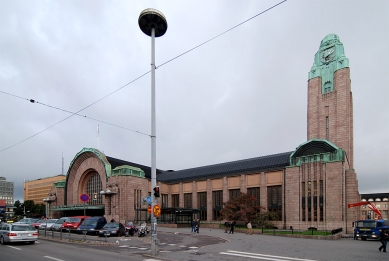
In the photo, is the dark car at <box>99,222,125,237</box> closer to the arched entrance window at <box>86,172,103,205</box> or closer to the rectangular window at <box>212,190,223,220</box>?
the rectangular window at <box>212,190,223,220</box>

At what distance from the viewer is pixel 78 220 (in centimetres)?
3272

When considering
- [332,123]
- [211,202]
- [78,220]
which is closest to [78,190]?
[211,202]

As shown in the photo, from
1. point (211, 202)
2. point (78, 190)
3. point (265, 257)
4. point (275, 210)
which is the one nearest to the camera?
point (265, 257)

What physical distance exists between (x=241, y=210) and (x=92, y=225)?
21504mm

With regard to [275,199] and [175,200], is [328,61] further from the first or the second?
[175,200]

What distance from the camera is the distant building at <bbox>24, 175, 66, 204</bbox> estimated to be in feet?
491

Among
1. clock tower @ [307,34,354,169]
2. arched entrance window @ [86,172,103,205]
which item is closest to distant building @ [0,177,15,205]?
arched entrance window @ [86,172,103,205]

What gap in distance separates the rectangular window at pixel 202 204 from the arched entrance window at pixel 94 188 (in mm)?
18409

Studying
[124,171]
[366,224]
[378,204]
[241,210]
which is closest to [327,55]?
[241,210]

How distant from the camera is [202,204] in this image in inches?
2386

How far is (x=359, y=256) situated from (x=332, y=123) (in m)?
40.2

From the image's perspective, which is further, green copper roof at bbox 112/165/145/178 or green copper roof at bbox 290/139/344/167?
green copper roof at bbox 112/165/145/178

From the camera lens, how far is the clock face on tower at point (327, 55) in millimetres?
57569

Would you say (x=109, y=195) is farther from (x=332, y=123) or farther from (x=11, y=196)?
(x=11, y=196)
